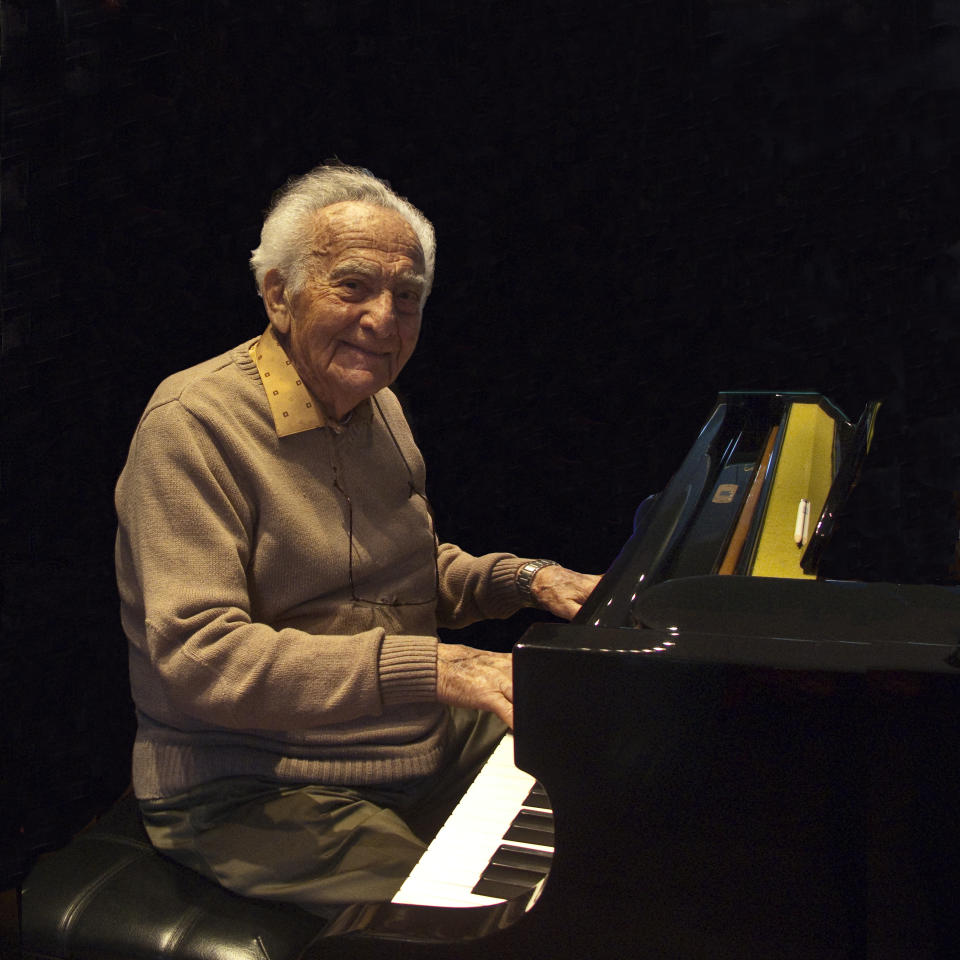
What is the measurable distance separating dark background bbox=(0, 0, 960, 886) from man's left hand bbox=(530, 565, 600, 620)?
25.9 inches

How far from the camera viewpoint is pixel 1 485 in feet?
6.13

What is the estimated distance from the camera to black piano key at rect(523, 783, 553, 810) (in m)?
1.39

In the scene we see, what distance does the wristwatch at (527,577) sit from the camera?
6.49 ft

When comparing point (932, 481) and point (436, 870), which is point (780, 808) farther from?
point (932, 481)

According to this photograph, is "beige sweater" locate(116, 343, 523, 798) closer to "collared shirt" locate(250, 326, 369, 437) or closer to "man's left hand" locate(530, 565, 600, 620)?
"collared shirt" locate(250, 326, 369, 437)

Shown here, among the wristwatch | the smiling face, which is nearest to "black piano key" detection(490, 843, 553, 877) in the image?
the wristwatch

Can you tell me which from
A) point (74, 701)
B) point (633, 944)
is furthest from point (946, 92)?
point (74, 701)

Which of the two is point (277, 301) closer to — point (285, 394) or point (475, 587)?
point (285, 394)

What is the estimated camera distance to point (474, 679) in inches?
52.8

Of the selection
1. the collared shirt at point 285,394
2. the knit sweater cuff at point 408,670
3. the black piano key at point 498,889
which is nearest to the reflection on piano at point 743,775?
the black piano key at point 498,889

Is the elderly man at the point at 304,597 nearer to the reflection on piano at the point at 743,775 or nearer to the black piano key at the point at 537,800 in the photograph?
the black piano key at the point at 537,800

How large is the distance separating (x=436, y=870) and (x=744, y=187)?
2.37 metres

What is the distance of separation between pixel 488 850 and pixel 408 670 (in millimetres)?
274

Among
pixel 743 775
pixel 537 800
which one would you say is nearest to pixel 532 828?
pixel 537 800
